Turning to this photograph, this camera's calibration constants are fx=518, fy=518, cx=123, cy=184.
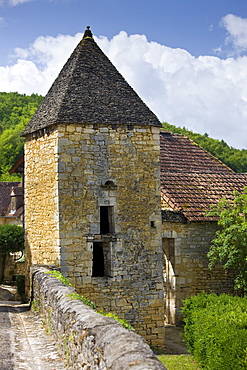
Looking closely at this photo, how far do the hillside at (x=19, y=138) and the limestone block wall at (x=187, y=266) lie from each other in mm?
29096

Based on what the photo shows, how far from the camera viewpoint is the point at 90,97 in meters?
12.7

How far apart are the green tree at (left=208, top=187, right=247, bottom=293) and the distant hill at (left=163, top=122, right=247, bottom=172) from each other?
96.1 ft

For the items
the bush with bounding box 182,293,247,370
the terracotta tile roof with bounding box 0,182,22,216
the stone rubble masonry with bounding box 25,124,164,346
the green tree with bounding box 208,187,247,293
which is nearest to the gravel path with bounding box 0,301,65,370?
the stone rubble masonry with bounding box 25,124,164,346

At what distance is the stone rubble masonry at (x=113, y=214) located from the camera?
11992 mm

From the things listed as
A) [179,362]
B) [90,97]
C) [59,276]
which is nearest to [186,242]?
[179,362]

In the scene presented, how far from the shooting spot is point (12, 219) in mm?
35094

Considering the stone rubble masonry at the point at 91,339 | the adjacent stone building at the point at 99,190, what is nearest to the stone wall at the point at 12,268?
the adjacent stone building at the point at 99,190

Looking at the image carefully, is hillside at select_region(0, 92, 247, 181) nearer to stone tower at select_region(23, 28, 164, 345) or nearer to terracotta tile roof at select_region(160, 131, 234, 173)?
terracotta tile roof at select_region(160, 131, 234, 173)

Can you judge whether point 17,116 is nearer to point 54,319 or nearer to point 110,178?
point 110,178

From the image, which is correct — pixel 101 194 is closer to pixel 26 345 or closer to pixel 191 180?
pixel 26 345

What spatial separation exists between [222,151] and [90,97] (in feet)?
122

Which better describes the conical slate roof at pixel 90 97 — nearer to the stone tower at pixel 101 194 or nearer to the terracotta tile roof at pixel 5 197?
the stone tower at pixel 101 194

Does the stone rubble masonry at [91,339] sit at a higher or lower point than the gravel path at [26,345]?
higher

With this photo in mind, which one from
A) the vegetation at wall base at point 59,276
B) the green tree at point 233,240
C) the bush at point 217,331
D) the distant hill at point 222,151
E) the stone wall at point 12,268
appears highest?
the distant hill at point 222,151
